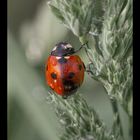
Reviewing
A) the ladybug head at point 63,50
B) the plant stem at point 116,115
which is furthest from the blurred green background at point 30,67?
the plant stem at point 116,115

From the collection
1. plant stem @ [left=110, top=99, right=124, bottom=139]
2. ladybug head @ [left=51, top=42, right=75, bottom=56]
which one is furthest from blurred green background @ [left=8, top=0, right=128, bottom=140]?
plant stem @ [left=110, top=99, right=124, bottom=139]

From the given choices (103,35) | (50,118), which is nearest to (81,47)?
(103,35)

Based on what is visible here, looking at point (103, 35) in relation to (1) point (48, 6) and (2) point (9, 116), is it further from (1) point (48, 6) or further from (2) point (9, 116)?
(2) point (9, 116)

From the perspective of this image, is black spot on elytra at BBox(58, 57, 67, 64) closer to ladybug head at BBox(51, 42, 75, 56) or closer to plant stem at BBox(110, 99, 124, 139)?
ladybug head at BBox(51, 42, 75, 56)

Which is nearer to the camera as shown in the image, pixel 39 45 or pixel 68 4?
pixel 68 4

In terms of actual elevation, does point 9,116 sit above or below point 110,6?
below

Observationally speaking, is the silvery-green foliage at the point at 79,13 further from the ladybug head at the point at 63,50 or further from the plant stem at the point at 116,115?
the plant stem at the point at 116,115
